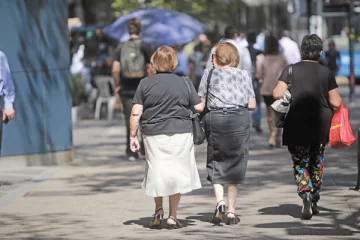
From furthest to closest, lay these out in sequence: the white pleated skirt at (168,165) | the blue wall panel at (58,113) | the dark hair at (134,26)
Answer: the dark hair at (134,26) → the blue wall panel at (58,113) → the white pleated skirt at (168,165)

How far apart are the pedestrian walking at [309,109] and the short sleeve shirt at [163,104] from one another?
0.92 meters

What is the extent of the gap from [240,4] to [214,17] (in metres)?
2.41

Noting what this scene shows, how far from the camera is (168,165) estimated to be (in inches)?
361

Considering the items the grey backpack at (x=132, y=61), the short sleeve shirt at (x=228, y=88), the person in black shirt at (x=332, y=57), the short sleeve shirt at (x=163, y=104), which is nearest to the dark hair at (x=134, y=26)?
the grey backpack at (x=132, y=61)

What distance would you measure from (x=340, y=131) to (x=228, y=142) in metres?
1.00

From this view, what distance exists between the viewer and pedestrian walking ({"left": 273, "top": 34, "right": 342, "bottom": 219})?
953 centimetres

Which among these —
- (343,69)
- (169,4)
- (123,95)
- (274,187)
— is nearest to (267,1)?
(343,69)

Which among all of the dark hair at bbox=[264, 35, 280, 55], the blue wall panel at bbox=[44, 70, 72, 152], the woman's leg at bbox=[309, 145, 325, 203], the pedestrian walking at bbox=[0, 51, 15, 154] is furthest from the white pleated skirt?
the dark hair at bbox=[264, 35, 280, 55]

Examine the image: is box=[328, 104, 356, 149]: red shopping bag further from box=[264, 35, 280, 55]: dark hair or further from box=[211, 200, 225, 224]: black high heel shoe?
box=[264, 35, 280, 55]: dark hair

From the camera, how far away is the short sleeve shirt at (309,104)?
952 centimetres

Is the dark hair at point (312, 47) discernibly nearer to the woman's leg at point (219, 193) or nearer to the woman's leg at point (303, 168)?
the woman's leg at point (303, 168)

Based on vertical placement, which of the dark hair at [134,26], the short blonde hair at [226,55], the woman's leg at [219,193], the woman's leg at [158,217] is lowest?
the woman's leg at [158,217]

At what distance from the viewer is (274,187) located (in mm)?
11844

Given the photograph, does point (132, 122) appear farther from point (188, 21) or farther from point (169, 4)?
point (169, 4)
